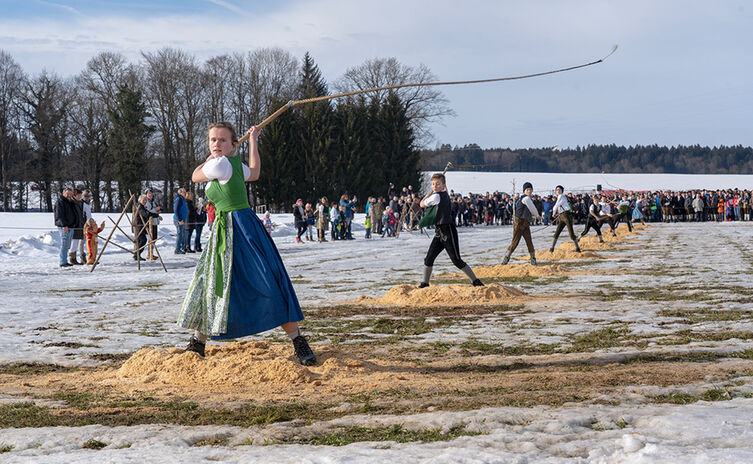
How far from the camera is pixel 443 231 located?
1209 cm

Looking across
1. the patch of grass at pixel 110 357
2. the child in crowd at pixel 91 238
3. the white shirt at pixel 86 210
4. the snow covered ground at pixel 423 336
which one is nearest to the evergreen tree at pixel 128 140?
the snow covered ground at pixel 423 336

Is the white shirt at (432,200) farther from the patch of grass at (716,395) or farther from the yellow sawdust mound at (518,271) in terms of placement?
the patch of grass at (716,395)

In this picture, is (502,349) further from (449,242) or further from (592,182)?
(592,182)

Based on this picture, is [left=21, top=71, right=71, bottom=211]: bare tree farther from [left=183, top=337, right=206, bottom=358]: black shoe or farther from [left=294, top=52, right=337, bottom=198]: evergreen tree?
[left=183, top=337, right=206, bottom=358]: black shoe

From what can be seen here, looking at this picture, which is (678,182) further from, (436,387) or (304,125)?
(436,387)

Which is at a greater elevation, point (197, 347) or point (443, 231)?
point (443, 231)

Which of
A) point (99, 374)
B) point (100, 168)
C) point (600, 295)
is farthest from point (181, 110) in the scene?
point (99, 374)

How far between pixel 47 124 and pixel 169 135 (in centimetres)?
857

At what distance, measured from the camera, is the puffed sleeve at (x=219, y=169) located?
5.98 m

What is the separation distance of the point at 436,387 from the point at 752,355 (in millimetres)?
2938

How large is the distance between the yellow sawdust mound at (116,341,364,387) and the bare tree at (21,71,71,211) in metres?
55.3

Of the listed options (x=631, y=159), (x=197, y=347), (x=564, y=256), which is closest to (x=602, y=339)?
(x=197, y=347)

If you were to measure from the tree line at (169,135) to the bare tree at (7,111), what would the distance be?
0.08 meters

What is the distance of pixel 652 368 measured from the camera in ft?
20.3
